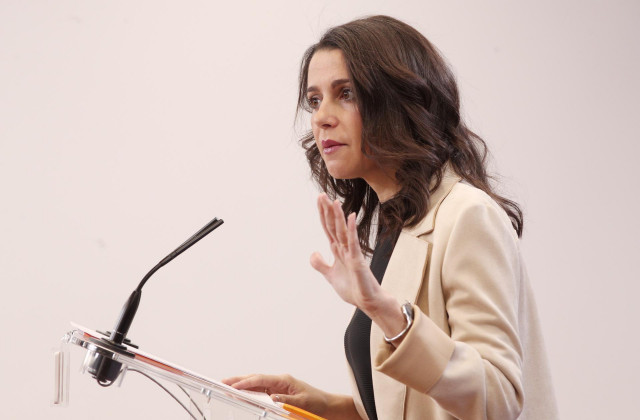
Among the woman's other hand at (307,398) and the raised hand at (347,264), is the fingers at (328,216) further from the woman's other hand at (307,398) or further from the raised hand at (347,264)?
the woman's other hand at (307,398)

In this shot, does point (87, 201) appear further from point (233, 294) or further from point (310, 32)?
point (310, 32)

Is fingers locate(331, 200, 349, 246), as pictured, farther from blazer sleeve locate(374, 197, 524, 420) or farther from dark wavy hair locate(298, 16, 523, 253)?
dark wavy hair locate(298, 16, 523, 253)

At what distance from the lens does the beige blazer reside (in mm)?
1092

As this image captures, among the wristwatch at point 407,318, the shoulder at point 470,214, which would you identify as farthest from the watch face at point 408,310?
the shoulder at point 470,214

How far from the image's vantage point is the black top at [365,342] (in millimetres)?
1463

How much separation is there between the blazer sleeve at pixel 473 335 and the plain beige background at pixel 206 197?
153 centimetres

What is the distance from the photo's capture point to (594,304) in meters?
2.98

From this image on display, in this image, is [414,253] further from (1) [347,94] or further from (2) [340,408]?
(2) [340,408]

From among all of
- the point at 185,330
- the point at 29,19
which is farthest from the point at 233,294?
the point at 29,19

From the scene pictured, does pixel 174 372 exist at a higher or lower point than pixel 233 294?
higher

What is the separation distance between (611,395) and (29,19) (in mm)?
2496

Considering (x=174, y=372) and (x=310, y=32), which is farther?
(x=310, y=32)

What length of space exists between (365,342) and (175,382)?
1.64 ft

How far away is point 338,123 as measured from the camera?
1.52m
